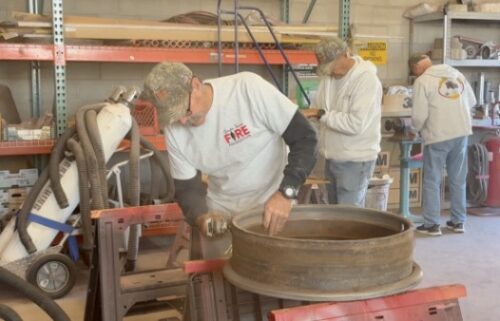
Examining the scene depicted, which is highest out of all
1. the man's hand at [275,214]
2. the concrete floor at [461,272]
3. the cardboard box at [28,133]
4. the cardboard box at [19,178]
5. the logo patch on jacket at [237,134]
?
the logo patch on jacket at [237,134]

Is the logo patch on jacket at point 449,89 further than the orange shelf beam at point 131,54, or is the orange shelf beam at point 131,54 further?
the logo patch on jacket at point 449,89

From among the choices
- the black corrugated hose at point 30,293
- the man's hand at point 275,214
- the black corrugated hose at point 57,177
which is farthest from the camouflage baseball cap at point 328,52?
the black corrugated hose at point 30,293

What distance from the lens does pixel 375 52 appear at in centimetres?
612

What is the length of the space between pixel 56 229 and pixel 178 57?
1474 millimetres

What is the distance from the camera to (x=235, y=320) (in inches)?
75.5

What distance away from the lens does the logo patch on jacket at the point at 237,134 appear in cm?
226

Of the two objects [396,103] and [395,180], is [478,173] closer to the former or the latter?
[395,180]

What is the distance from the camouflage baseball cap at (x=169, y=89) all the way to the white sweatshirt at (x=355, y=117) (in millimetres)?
1796

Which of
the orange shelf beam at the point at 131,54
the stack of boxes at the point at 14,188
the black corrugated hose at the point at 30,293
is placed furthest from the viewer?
the stack of boxes at the point at 14,188

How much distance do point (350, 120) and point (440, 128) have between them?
154cm

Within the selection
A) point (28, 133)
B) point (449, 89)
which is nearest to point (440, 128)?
point (449, 89)

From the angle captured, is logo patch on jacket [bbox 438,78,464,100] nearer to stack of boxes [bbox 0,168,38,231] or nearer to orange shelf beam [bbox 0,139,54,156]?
orange shelf beam [bbox 0,139,54,156]

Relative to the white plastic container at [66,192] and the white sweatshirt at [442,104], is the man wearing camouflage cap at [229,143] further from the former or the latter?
the white sweatshirt at [442,104]

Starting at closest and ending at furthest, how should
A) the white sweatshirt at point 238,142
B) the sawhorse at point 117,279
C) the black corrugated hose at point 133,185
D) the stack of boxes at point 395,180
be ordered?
1. the white sweatshirt at point 238,142
2. the sawhorse at point 117,279
3. the black corrugated hose at point 133,185
4. the stack of boxes at point 395,180
